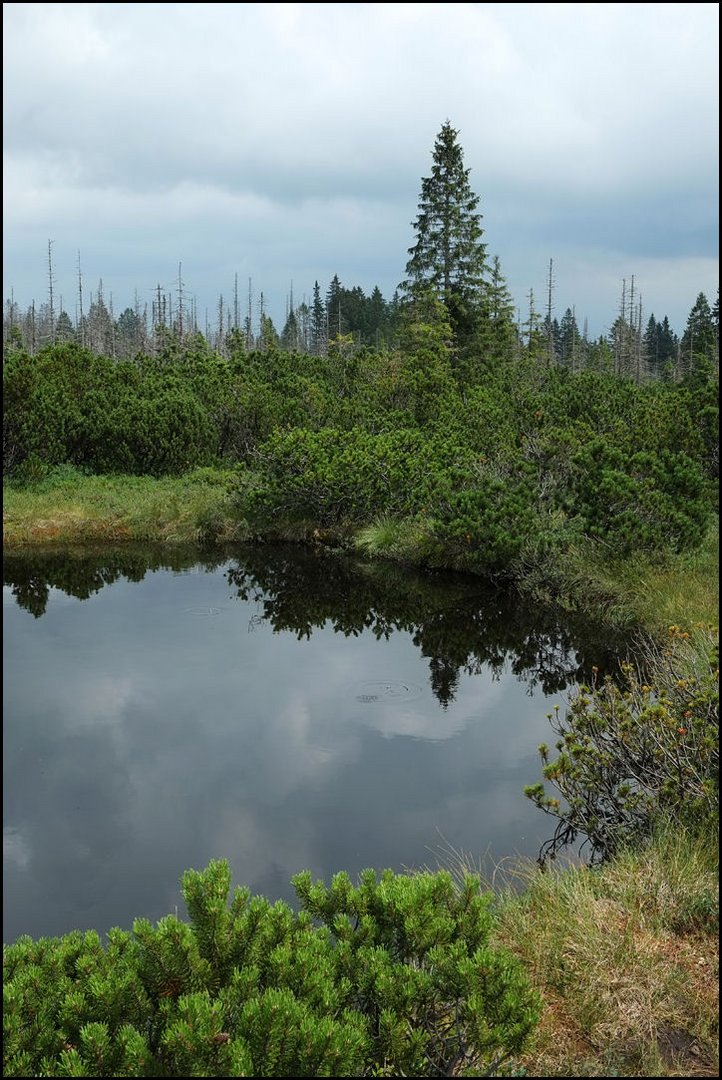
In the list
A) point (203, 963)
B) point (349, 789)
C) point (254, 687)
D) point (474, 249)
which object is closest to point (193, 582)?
point (254, 687)

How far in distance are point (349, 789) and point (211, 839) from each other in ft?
4.23

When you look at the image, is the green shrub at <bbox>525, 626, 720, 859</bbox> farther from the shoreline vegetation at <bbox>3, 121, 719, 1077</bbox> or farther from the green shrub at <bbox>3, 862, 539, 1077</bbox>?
the green shrub at <bbox>3, 862, 539, 1077</bbox>

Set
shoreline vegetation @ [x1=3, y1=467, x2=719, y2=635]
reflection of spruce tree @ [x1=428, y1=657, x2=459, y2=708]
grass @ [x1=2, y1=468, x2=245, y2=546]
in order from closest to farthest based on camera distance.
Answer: reflection of spruce tree @ [x1=428, y1=657, x2=459, y2=708] < shoreline vegetation @ [x1=3, y1=467, x2=719, y2=635] < grass @ [x1=2, y1=468, x2=245, y2=546]

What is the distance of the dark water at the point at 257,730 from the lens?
6082 millimetres

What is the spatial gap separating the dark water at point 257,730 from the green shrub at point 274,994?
7.18 ft

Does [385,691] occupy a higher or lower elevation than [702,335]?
lower

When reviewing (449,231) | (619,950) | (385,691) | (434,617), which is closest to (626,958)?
(619,950)

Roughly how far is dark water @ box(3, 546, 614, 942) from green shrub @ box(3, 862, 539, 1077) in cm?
219

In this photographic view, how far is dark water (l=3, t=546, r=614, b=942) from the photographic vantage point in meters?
6.08

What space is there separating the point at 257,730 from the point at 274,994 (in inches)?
213

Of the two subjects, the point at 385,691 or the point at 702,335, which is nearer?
the point at 385,691

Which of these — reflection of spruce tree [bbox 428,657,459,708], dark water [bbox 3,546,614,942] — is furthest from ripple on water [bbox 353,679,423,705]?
reflection of spruce tree [bbox 428,657,459,708]

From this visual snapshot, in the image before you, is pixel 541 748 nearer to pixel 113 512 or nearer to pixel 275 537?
pixel 275 537

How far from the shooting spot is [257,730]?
326 inches
